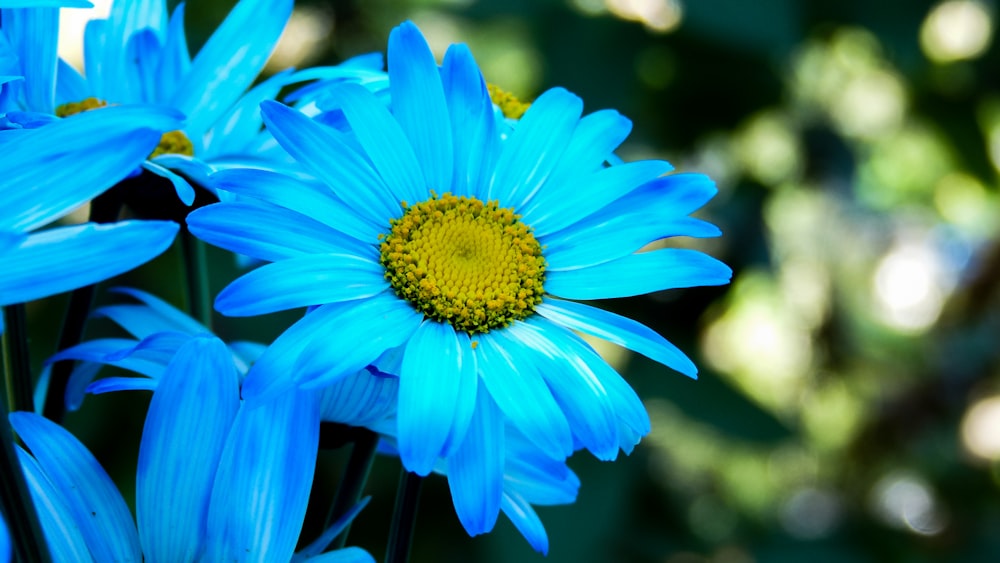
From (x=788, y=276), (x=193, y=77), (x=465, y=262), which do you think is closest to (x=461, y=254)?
(x=465, y=262)

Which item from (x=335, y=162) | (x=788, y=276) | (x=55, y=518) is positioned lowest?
(x=55, y=518)

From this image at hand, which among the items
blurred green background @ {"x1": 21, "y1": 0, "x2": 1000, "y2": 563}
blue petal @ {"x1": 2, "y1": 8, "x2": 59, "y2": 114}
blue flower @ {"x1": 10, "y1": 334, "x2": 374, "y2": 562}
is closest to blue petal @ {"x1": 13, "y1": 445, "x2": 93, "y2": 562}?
blue flower @ {"x1": 10, "y1": 334, "x2": 374, "y2": 562}

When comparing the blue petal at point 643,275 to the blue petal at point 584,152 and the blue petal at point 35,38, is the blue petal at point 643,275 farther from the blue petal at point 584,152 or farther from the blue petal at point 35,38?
the blue petal at point 35,38

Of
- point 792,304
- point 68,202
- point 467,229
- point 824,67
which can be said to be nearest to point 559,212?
point 467,229

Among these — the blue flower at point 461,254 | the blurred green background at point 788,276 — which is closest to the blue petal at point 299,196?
the blue flower at point 461,254

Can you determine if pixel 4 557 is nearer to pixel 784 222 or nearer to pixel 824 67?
pixel 824 67

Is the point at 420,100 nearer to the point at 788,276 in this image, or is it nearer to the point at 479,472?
the point at 479,472
